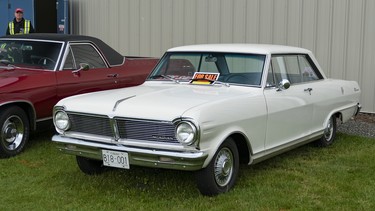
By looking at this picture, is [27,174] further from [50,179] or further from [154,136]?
[154,136]

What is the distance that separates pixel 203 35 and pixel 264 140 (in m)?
6.23

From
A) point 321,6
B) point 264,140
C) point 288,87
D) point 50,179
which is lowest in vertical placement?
point 50,179

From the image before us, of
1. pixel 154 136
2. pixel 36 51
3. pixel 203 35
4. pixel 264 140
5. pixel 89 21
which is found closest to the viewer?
pixel 154 136

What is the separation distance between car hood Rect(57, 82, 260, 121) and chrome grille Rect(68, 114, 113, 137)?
0.06 meters

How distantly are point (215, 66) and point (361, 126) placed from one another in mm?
3766

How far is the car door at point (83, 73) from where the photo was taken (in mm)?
6902

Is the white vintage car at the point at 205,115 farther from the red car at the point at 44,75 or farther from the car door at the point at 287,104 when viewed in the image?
the red car at the point at 44,75

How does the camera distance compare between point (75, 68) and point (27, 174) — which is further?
point (75, 68)

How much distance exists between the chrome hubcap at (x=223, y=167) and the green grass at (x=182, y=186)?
141 millimetres

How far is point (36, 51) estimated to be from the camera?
→ 7148mm

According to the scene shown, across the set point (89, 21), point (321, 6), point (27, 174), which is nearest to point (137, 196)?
point (27, 174)

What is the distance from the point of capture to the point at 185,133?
14.2 ft

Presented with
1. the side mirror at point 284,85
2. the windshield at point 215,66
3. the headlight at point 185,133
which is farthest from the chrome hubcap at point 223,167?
the side mirror at point 284,85

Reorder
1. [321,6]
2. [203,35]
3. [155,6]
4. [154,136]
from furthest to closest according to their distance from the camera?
[155,6] → [203,35] → [321,6] → [154,136]
